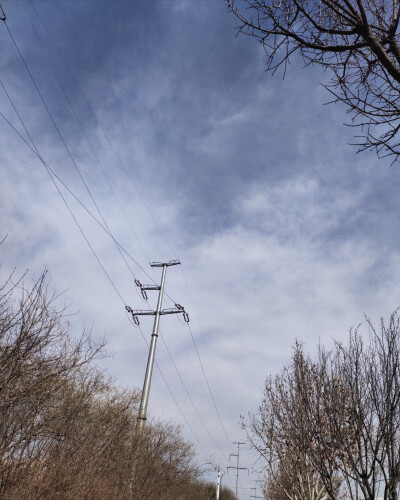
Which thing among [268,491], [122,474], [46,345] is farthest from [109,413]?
[268,491]

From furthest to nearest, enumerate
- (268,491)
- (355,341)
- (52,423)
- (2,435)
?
(268,491) → (52,423) → (355,341) → (2,435)

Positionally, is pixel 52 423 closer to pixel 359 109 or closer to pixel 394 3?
pixel 359 109

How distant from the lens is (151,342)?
54.8 feet

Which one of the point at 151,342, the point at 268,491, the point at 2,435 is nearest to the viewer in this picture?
the point at 2,435

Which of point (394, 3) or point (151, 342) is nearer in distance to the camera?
point (394, 3)

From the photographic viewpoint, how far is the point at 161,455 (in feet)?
48.2

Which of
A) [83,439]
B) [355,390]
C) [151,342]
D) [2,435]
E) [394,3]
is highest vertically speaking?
[151,342]

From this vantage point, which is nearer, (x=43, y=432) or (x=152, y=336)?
(x=43, y=432)

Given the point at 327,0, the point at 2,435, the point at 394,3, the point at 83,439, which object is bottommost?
the point at 2,435

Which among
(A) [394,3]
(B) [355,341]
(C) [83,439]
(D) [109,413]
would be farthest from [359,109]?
(D) [109,413]

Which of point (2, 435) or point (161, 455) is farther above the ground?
point (161, 455)

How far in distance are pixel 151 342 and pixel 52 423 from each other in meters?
8.27

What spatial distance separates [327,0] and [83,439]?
9557mm

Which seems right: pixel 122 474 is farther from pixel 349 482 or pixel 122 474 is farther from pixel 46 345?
pixel 349 482
